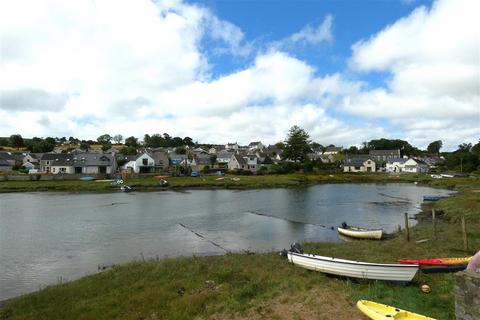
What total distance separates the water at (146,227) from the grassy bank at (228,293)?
430 cm

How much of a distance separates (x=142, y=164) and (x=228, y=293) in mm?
99916

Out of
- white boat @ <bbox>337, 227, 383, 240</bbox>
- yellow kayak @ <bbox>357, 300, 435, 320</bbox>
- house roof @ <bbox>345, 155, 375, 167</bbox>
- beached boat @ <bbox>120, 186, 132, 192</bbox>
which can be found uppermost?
house roof @ <bbox>345, 155, 375, 167</bbox>

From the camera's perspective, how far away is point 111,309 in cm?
1289

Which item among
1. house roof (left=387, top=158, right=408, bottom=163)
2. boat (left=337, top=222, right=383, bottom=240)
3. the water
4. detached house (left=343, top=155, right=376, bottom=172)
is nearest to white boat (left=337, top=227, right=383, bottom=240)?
boat (left=337, top=222, right=383, bottom=240)

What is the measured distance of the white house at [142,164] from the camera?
108688mm

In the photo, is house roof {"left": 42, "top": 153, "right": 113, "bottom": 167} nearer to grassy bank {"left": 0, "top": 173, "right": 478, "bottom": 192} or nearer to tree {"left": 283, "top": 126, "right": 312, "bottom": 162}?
grassy bank {"left": 0, "top": 173, "right": 478, "bottom": 192}

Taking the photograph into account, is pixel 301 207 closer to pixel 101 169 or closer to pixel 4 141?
pixel 101 169

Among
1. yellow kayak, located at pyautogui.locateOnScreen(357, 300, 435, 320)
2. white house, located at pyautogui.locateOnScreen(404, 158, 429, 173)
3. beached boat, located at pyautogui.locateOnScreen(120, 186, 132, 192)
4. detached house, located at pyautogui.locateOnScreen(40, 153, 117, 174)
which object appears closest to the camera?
yellow kayak, located at pyautogui.locateOnScreen(357, 300, 435, 320)

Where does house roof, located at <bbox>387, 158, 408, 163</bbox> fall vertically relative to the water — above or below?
above

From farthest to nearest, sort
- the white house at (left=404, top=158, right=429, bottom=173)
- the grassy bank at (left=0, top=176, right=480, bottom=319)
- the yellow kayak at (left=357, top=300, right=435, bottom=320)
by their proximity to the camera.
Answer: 1. the white house at (left=404, top=158, right=429, bottom=173)
2. the grassy bank at (left=0, top=176, right=480, bottom=319)
3. the yellow kayak at (left=357, top=300, right=435, bottom=320)

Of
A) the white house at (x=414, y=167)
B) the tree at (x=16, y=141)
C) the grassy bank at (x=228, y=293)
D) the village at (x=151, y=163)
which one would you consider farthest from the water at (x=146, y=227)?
the tree at (x=16, y=141)

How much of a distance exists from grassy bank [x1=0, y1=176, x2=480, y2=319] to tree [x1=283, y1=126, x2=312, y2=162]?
316ft

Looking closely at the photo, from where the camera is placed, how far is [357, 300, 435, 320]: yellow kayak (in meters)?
10.1

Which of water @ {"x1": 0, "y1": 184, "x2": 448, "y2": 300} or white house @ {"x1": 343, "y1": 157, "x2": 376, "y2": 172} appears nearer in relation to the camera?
water @ {"x1": 0, "y1": 184, "x2": 448, "y2": 300}
